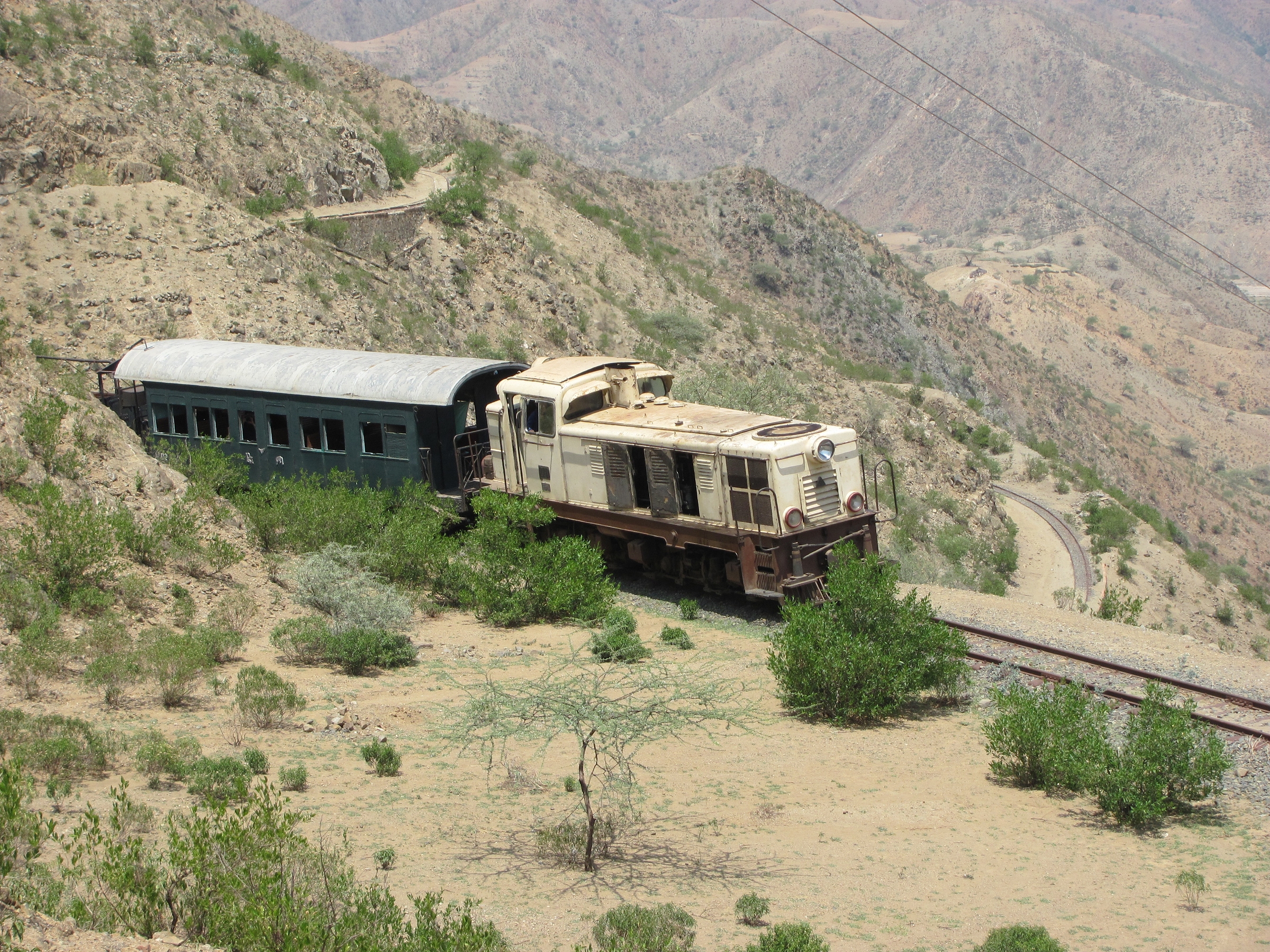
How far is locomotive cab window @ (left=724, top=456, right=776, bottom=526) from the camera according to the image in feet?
54.6

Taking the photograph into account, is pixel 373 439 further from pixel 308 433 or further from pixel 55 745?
pixel 55 745

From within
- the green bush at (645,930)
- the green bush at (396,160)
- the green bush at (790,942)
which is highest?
the green bush at (396,160)

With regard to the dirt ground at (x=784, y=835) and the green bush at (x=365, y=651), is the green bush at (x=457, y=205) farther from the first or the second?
the dirt ground at (x=784, y=835)

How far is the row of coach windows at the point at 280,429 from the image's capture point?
819 inches

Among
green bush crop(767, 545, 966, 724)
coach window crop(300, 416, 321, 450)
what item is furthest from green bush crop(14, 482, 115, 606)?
green bush crop(767, 545, 966, 724)

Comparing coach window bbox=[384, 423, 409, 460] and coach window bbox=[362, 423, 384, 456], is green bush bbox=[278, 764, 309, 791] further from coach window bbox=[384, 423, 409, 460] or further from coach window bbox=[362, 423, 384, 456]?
coach window bbox=[362, 423, 384, 456]

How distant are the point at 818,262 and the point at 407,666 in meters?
55.8

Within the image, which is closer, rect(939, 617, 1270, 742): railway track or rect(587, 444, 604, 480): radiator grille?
rect(939, 617, 1270, 742): railway track

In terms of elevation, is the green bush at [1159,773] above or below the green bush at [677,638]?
below

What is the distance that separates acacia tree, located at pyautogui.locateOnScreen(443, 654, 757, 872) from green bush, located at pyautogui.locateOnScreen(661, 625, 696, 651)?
2555 mm

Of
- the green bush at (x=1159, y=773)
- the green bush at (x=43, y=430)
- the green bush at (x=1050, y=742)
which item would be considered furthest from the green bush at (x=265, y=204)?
the green bush at (x=1159, y=773)

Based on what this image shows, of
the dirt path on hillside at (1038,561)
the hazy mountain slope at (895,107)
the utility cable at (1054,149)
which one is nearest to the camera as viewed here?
the dirt path on hillside at (1038,561)

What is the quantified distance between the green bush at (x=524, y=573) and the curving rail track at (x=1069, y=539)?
72.4ft

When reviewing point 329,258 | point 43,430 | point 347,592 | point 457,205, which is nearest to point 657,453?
point 347,592
